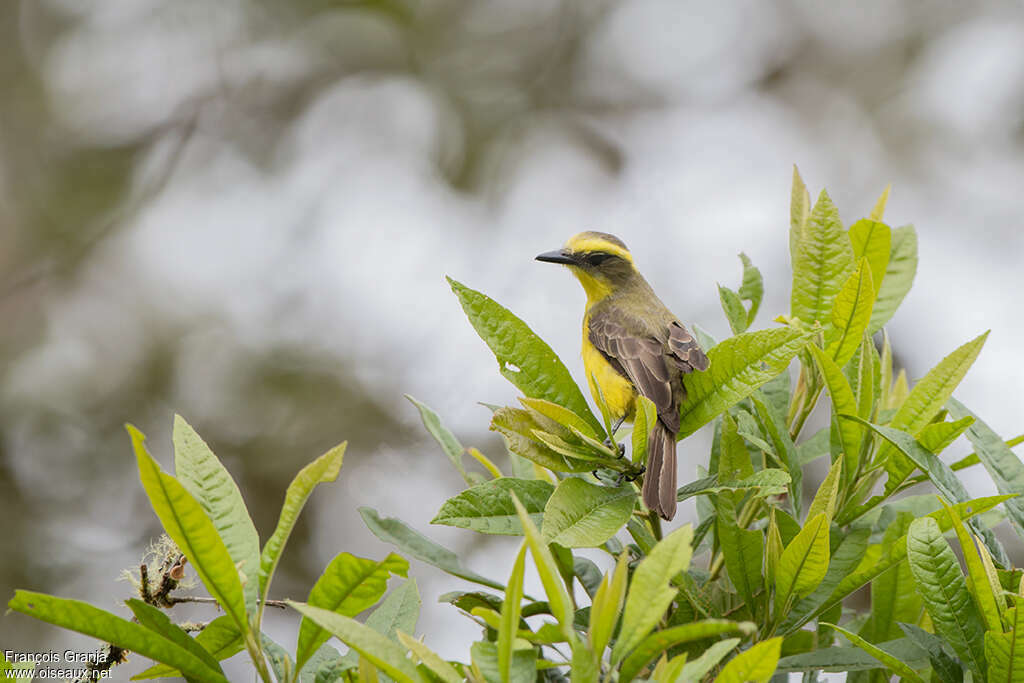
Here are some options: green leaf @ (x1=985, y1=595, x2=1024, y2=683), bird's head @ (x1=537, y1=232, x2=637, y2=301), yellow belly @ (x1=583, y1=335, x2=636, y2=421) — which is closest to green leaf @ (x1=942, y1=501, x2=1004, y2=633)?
green leaf @ (x1=985, y1=595, x2=1024, y2=683)

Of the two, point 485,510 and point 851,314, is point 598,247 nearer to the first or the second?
point 851,314

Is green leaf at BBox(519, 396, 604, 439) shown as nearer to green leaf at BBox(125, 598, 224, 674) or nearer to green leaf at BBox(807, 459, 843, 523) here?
green leaf at BBox(807, 459, 843, 523)

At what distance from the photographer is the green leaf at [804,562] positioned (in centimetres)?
103

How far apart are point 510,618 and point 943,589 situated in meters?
0.53

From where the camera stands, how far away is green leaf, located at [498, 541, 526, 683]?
0.81 m

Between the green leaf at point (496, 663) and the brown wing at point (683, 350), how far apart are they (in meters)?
0.84

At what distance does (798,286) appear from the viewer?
1367 mm

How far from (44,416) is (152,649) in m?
4.03

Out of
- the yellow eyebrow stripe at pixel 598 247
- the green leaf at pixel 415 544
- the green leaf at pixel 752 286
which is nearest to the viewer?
the green leaf at pixel 415 544

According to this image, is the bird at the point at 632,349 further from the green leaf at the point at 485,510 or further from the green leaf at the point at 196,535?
the green leaf at the point at 196,535

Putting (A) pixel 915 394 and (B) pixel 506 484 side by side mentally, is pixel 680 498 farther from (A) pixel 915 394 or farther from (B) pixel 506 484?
(A) pixel 915 394

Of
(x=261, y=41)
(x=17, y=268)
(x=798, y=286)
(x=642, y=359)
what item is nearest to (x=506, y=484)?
(x=798, y=286)

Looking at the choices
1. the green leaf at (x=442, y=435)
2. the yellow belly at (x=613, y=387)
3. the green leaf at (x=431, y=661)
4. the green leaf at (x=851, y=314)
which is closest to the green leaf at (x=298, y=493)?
the green leaf at (x=431, y=661)

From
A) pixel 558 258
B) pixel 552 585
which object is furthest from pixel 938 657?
pixel 558 258
